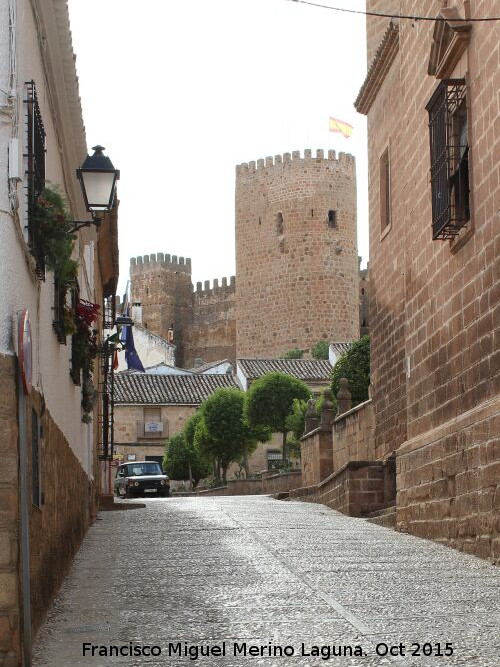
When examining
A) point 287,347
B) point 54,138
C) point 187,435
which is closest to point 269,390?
point 187,435

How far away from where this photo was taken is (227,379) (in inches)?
2459

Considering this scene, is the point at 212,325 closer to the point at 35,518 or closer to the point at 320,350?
the point at 320,350

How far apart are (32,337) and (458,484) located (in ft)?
18.2

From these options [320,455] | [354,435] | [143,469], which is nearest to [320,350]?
[143,469]

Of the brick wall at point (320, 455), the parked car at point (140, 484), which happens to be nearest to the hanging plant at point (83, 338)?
the brick wall at point (320, 455)

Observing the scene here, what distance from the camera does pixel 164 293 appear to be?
301 ft

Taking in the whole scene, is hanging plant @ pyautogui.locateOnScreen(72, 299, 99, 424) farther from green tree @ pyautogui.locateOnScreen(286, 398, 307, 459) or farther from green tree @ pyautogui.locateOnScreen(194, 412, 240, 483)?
green tree @ pyautogui.locateOnScreen(194, 412, 240, 483)

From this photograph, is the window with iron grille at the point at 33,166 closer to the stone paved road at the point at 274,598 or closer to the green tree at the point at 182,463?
the stone paved road at the point at 274,598

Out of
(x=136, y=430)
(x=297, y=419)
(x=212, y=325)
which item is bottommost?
(x=297, y=419)

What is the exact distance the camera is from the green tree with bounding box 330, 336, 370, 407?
1324 inches

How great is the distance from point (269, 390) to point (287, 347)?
22.7 meters

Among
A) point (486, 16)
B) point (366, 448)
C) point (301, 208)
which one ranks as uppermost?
point (301, 208)

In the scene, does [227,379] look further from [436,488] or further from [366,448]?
[436,488]

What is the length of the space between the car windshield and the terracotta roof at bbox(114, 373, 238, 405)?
23.1 m
